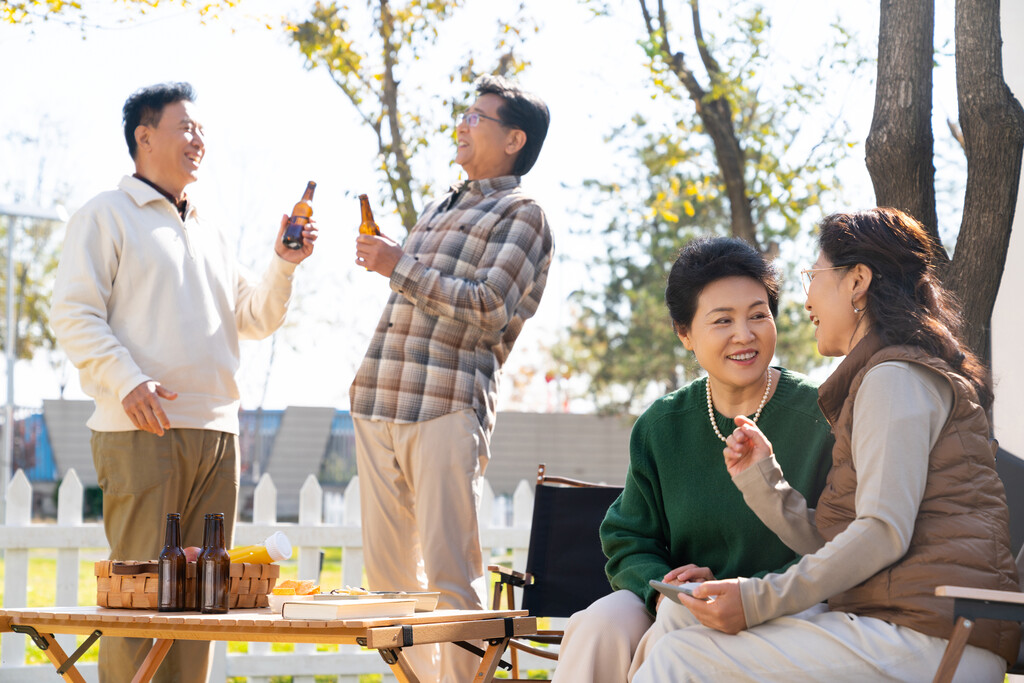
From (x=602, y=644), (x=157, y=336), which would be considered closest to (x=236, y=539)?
(x=157, y=336)

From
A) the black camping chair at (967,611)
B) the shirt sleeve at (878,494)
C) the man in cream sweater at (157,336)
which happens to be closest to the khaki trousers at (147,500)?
the man in cream sweater at (157,336)

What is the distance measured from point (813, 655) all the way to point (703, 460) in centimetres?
67

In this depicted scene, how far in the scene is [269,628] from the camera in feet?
7.57

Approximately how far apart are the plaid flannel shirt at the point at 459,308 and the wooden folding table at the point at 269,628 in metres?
0.94

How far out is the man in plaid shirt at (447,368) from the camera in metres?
3.37

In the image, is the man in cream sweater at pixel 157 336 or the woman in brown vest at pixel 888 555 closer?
the woman in brown vest at pixel 888 555

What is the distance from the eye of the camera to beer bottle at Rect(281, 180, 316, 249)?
3836 mm

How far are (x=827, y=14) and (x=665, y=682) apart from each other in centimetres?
697

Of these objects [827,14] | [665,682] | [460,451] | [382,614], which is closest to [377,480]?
[460,451]

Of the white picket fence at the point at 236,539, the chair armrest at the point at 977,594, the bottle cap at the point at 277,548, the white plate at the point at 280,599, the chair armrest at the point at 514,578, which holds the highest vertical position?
the chair armrest at the point at 977,594

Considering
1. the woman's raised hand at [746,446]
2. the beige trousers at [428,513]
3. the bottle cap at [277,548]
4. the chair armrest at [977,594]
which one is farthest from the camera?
the beige trousers at [428,513]

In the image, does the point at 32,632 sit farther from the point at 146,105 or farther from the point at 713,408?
the point at 146,105

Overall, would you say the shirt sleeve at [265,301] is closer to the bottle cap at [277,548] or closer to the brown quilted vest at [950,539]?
the bottle cap at [277,548]

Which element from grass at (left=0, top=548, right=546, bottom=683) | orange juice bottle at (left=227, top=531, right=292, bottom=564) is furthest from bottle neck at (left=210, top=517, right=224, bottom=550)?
grass at (left=0, top=548, right=546, bottom=683)
